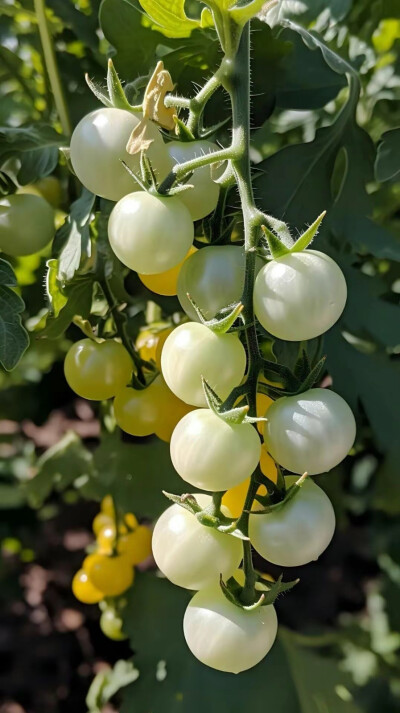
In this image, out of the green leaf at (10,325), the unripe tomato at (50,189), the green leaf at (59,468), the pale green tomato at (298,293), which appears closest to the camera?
the pale green tomato at (298,293)

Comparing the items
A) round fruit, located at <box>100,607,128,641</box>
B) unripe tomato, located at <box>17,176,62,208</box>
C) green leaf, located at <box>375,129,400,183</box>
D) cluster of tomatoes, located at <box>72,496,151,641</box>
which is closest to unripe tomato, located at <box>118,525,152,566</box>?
cluster of tomatoes, located at <box>72,496,151,641</box>

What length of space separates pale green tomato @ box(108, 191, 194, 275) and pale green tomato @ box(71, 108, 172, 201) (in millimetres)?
35

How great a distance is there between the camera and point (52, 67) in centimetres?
70

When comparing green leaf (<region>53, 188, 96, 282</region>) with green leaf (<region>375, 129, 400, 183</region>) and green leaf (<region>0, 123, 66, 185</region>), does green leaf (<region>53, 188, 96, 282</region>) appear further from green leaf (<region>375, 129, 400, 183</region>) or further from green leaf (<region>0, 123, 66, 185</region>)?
green leaf (<region>375, 129, 400, 183</region>)

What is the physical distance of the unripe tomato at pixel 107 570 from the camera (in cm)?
82

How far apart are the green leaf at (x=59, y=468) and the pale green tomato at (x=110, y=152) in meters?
0.55

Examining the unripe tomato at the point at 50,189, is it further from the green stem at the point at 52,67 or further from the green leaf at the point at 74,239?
the green leaf at the point at 74,239

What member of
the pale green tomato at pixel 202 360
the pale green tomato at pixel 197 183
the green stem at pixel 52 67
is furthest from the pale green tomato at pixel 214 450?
the green stem at pixel 52 67

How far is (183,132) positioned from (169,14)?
77 millimetres

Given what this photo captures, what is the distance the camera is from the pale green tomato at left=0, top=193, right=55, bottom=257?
0.55 metres

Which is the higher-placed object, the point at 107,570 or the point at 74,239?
the point at 74,239

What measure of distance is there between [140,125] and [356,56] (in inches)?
15.1

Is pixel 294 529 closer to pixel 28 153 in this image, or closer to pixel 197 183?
pixel 197 183

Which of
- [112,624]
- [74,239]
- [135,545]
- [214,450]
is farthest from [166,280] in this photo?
[112,624]
